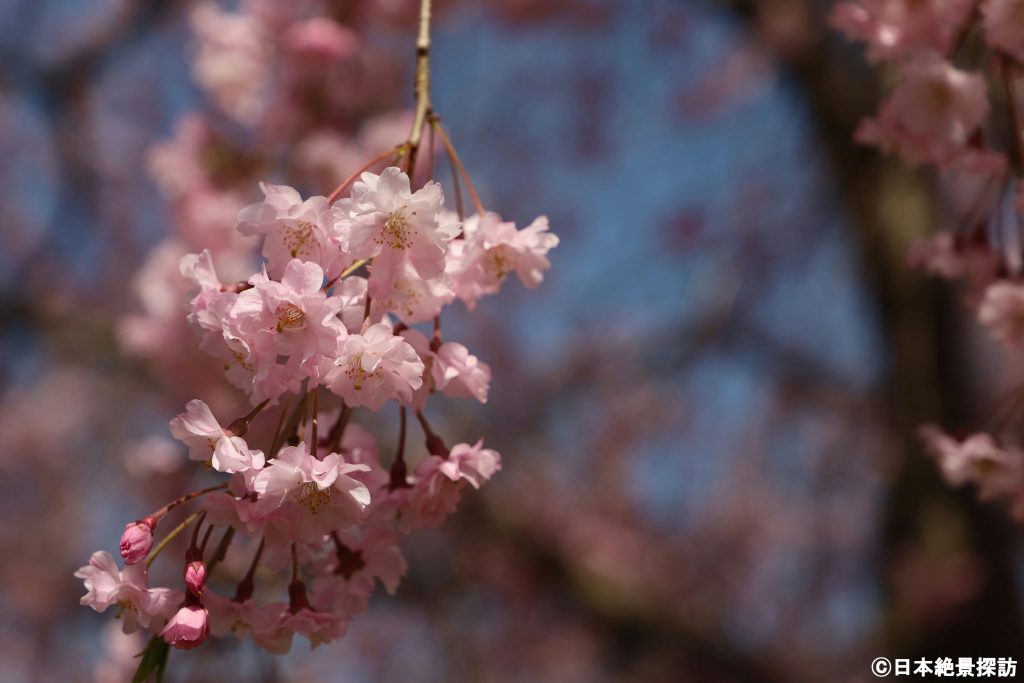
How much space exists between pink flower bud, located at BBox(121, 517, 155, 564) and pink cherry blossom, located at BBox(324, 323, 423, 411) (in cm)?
26

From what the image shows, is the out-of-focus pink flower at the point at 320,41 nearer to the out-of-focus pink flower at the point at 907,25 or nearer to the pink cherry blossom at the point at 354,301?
the out-of-focus pink flower at the point at 907,25

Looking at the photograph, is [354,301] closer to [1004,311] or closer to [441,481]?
[441,481]

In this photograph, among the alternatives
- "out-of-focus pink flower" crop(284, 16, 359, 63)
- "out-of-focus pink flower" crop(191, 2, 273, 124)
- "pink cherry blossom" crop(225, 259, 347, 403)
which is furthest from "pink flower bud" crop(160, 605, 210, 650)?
"out-of-focus pink flower" crop(191, 2, 273, 124)

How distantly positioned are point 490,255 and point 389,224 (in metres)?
0.18

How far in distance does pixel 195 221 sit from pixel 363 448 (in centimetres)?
199

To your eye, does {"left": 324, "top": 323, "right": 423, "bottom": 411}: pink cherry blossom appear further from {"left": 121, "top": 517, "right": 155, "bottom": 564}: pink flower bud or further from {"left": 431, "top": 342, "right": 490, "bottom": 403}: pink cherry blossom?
{"left": 121, "top": 517, "right": 155, "bottom": 564}: pink flower bud

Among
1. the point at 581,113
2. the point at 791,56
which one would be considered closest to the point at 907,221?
the point at 791,56

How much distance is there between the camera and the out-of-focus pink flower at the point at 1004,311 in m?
1.41

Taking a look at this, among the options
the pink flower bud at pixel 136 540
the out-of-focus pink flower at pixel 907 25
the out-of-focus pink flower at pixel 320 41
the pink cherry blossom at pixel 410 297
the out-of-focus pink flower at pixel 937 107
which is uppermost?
the out-of-focus pink flower at pixel 320 41

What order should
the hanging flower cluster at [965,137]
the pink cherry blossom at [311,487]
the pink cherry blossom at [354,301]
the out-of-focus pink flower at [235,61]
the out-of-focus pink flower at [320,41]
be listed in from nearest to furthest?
the pink cherry blossom at [311,487] < the pink cherry blossom at [354,301] < the hanging flower cluster at [965,137] < the out-of-focus pink flower at [320,41] < the out-of-focus pink flower at [235,61]

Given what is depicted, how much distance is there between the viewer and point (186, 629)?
914 millimetres

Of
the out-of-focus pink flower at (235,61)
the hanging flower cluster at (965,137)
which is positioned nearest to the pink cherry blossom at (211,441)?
the hanging flower cluster at (965,137)

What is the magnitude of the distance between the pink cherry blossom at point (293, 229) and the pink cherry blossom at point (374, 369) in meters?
0.11

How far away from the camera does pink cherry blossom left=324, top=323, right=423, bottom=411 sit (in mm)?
899
